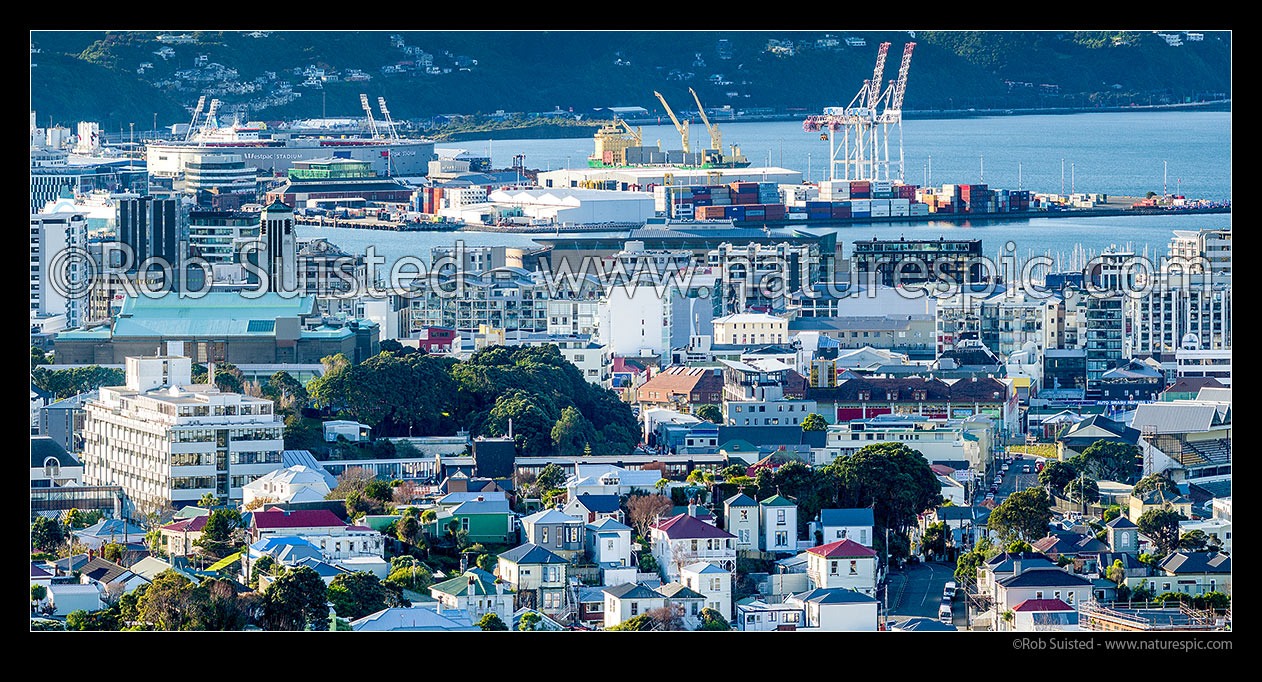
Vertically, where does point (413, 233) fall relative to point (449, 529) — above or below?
above

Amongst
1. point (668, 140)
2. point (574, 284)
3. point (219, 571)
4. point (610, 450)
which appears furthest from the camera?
point (668, 140)

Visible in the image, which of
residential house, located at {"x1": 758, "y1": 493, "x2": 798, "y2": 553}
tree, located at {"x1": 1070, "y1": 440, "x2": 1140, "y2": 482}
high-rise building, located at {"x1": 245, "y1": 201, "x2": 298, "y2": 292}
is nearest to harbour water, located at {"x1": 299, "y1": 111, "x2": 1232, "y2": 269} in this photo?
high-rise building, located at {"x1": 245, "y1": 201, "x2": 298, "y2": 292}

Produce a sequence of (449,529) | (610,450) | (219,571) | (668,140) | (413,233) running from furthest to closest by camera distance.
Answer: (668,140)
(413,233)
(610,450)
(449,529)
(219,571)

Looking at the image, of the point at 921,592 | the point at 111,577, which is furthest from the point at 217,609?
the point at 921,592

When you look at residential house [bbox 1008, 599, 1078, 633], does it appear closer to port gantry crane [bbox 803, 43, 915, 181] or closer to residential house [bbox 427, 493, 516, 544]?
residential house [bbox 427, 493, 516, 544]

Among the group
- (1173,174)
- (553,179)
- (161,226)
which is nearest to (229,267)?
(161,226)

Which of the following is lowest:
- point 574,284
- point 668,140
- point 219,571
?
point 219,571

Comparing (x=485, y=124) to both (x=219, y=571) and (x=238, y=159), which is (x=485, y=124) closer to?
(x=238, y=159)

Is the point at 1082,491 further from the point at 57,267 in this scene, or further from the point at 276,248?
the point at 276,248
